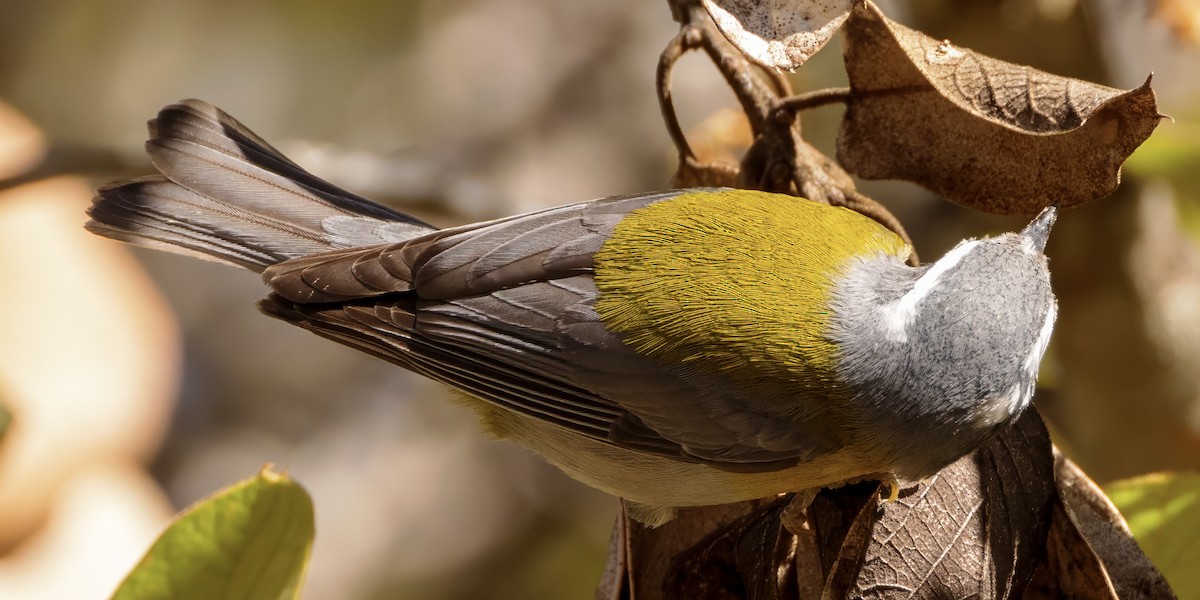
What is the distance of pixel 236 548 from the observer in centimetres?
191

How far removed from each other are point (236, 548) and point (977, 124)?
1.37 m

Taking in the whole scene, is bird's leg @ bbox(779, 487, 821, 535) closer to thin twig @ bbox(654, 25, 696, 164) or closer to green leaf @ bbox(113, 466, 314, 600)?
thin twig @ bbox(654, 25, 696, 164)

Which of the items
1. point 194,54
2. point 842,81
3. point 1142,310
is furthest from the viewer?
point 194,54

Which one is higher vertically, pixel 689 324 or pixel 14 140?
pixel 14 140

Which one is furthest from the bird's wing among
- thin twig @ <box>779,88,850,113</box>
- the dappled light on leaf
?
the dappled light on leaf

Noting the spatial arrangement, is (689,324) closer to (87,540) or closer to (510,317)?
(510,317)

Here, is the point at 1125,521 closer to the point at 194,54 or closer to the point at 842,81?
the point at 842,81

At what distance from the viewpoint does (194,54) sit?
6.54 meters

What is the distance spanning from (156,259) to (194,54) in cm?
122

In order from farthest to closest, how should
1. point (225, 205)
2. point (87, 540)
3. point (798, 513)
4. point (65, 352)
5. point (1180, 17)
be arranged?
point (65, 352), point (87, 540), point (1180, 17), point (225, 205), point (798, 513)

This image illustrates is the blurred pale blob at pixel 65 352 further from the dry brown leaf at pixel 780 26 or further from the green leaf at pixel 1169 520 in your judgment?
the green leaf at pixel 1169 520

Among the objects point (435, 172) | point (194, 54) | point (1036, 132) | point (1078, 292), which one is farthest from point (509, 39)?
point (1036, 132)

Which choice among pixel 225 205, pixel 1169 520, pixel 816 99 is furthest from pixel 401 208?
pixel 1169 520

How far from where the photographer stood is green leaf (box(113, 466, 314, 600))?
1.86 meters
